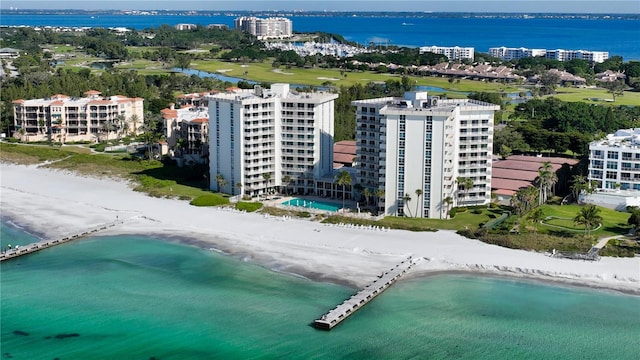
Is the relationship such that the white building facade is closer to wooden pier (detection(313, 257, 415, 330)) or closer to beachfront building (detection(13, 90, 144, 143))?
wooden pier (detection(313, 257, 415, 330))

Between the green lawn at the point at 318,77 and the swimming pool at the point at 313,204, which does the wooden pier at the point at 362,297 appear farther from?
the green lawn at the point at 318,77

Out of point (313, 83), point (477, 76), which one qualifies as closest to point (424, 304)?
point (313, 83)

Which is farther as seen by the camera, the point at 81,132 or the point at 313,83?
the point at 313,83

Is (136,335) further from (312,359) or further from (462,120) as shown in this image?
(462,120)

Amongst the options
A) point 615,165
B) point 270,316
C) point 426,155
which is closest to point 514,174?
point 615,165

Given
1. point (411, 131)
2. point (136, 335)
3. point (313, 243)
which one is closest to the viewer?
point (136, 335)

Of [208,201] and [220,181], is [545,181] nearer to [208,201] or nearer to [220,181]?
[220,181]

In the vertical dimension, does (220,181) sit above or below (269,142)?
below

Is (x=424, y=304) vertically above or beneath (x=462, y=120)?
beneath
